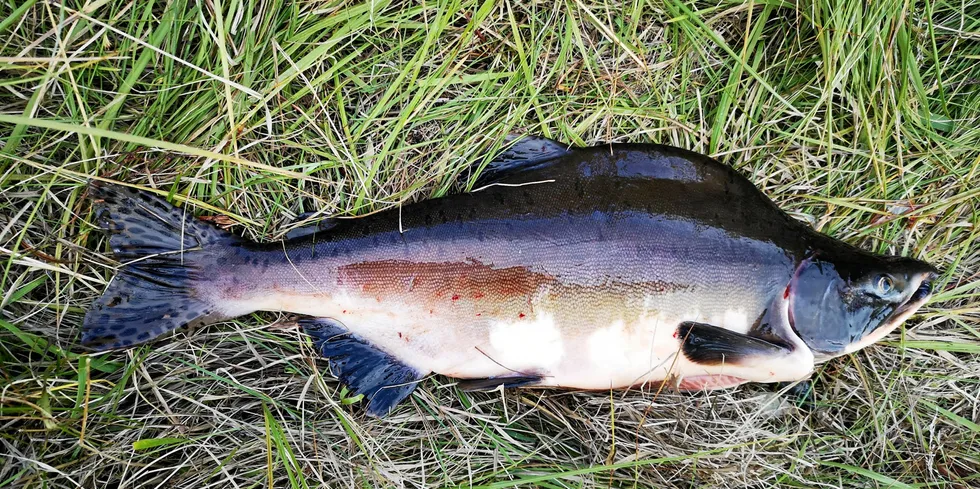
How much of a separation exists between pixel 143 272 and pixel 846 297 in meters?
2.87

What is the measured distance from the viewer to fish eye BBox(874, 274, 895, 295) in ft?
7.47

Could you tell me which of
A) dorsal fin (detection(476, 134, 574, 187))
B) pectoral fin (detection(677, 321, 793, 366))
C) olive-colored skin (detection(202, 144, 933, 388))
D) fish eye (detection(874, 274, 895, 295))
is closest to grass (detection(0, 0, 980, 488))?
dorsal fin (detection(476, 134, 574, 187))

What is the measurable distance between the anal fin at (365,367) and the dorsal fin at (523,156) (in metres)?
0.87

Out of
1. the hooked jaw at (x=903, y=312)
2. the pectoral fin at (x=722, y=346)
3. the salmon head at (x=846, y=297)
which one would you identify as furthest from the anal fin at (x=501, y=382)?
the hooked jaw at (x=903, y=312)

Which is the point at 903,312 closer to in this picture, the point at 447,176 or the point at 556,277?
the point at 556,277

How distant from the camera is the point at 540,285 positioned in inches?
88.4

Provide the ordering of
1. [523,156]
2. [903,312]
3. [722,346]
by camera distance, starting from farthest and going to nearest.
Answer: [523,156] < [903,312] < [722,346]

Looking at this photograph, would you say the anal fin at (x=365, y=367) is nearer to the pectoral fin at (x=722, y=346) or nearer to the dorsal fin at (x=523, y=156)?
the dorsal fin at (x=523, y=156)

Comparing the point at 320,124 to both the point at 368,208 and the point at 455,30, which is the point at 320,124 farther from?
the point at 455,30

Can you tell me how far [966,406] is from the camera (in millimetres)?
2660

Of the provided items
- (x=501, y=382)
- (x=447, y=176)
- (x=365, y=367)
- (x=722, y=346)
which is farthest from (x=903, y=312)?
(x=365, y=367)

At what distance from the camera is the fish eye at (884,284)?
7.47ft

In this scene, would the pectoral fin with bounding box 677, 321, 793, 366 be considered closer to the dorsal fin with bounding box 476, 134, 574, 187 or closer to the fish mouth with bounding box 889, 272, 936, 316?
the fish mouth with bounding box 889, 272, 936, 316

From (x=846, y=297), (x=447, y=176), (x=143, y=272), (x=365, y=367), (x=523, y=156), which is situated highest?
(x=523, y=156)
